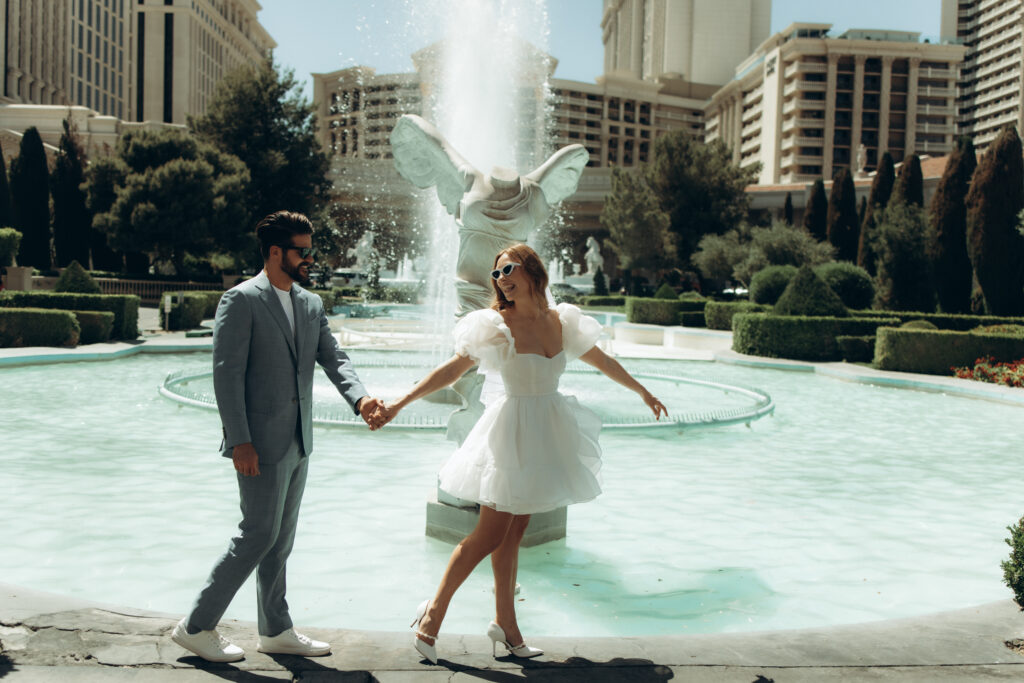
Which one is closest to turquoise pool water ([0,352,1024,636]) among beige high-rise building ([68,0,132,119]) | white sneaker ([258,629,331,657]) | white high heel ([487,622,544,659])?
white high heel ([487,622,544,659])

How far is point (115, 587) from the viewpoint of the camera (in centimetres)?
450

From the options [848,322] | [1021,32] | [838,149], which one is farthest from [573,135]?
[848,322]

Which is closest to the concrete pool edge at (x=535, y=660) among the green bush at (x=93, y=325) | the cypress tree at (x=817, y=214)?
the green bush at (x=93, y=325)

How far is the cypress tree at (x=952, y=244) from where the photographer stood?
2722cm

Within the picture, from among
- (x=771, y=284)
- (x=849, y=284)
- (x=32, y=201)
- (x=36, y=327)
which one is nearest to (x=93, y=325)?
(x=36, y=327)

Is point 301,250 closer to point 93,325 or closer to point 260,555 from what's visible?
point 260,555

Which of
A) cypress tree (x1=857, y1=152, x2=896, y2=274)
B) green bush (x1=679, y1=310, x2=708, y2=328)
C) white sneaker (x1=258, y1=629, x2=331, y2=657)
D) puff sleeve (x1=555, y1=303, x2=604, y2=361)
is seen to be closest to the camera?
white sneaker (x1=258, y1=629, x2=331, y2=657)

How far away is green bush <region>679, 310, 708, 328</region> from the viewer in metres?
28.0

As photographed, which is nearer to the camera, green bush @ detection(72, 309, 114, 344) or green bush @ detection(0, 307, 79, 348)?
green bush @ detection(0, 307, 79, 348)

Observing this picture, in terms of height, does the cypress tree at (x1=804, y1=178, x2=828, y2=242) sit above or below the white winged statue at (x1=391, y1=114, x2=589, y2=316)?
above

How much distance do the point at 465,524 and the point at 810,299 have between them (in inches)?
620

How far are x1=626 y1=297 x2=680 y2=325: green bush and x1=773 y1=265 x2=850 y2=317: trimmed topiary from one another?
845 cm

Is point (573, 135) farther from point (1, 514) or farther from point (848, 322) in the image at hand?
point (1, 514)

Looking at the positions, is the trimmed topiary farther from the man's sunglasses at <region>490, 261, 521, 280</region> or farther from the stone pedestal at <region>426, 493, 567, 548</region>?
the man's sunglasses at <region>490, 261, 521, 280</region>
